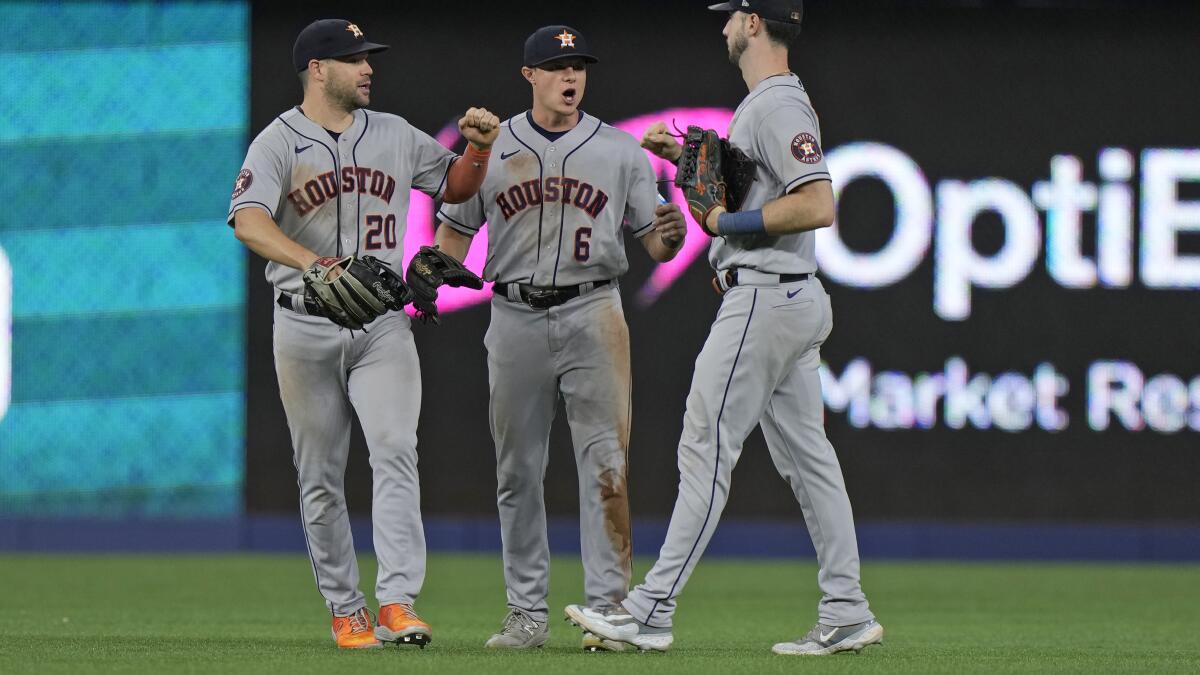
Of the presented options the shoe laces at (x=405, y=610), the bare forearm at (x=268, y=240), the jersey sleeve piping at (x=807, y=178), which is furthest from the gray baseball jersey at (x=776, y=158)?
the shoe laces at (x=405, y=610)

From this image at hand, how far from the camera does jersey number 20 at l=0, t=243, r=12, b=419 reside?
433 inches

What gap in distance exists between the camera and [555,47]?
5.80m

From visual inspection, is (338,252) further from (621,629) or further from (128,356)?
(128,356)

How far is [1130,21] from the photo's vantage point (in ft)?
36.8

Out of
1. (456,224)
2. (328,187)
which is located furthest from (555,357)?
(328,187)

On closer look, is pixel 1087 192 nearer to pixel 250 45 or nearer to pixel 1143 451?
pixel 1143 451

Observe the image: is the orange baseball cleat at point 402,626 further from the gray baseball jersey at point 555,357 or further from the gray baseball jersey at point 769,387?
the gray baseball jersey at point 769,387

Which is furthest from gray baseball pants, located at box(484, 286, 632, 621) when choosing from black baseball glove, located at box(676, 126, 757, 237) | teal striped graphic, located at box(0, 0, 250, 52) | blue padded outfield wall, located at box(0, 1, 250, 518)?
teal striped graphic, located at box(0, 0, 250, 52)

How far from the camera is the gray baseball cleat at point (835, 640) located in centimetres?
528

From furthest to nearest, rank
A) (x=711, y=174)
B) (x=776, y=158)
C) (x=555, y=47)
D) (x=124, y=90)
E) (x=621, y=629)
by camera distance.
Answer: (x=124, y=90), (x=555, y=47), (x=711, y=174), (x=776, y=158), (x=621, y=629)

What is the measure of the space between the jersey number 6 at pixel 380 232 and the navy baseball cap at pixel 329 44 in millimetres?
533

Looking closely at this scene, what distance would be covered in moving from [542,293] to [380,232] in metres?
0.56

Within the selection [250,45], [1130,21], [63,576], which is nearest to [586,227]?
[63,576]

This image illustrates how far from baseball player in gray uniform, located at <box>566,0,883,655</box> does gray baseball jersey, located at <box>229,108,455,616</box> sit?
893 mm
